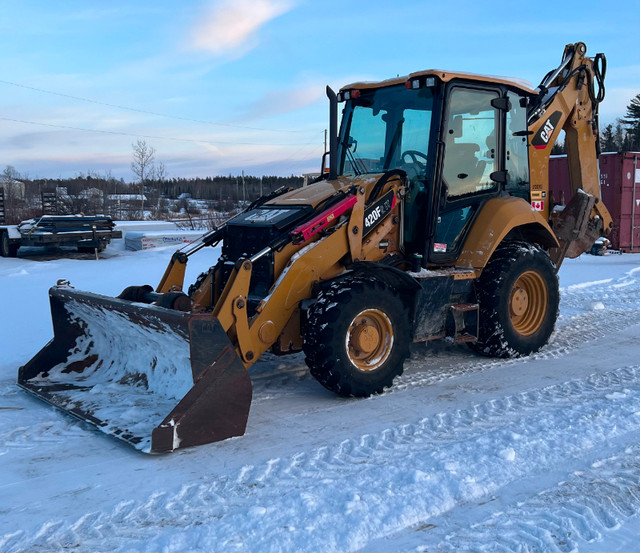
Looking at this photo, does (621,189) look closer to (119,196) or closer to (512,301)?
(512,301)

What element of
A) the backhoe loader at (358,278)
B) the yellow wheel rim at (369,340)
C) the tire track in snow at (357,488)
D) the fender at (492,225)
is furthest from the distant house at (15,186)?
the tire track in snow at (357,488)

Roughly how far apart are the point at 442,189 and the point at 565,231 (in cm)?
247

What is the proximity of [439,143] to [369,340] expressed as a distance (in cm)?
193

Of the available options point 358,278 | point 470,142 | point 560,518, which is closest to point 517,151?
point 470,142

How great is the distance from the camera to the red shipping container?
51.9ft

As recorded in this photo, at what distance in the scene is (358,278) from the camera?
17.3 ft

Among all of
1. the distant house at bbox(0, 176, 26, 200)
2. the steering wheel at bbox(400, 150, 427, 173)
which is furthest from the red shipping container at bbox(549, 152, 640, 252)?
the distant house at bbox(0, 176, 26, 200)

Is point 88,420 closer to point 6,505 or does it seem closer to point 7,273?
point 6,505

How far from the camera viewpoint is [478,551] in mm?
2949

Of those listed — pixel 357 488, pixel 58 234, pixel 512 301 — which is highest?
pixel 58 234

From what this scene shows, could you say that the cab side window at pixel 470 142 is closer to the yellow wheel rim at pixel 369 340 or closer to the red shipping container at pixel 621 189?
the yellow wheel rim at pixel 369 340

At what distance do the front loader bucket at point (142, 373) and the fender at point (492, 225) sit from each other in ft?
9.24

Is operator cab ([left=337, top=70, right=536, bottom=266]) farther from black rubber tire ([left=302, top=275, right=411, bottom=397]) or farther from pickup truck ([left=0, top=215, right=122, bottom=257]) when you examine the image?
pickup truck ([left=0, top=215, right=122, bottom=257])

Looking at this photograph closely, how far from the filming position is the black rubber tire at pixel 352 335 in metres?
4.96
